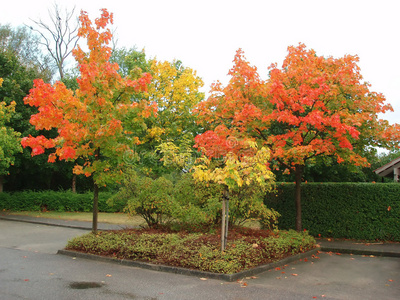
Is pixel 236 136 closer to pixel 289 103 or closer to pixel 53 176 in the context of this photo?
pixel 289 103

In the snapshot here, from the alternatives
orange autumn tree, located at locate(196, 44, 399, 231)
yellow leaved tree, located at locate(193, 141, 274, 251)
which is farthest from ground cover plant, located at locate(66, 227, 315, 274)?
orange autumn tree, located at locate(196, 44, 399, 231)

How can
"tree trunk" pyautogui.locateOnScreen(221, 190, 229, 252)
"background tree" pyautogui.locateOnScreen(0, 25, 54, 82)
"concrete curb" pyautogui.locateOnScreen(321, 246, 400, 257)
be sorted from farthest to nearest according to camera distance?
"background tree" pyautogui.locateOnScreen(0, 25, 54, 82) → "concrete curb" pyautogui.locateOnScreen(321, 246, 400, 257) → "tree trunk" pyautogui.locateOnScreen(221, 190, 229, 252)

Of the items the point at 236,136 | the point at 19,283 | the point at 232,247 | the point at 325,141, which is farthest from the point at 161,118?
the point at 19,283

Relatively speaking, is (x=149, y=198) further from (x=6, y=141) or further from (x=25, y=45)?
(x=25, y=45)

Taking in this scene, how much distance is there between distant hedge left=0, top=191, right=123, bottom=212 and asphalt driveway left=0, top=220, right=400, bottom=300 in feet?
48.9

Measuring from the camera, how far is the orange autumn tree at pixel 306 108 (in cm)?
995

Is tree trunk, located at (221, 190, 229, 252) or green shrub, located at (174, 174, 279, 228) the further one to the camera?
green shrub, located at (174, 174, 279, 228)

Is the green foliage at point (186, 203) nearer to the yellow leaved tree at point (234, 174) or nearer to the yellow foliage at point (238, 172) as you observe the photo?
the yellow leaved tree at point (234, 174)

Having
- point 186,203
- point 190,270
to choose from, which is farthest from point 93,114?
point 190,270

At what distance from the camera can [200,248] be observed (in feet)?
26.5

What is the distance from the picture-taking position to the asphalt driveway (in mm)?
6066

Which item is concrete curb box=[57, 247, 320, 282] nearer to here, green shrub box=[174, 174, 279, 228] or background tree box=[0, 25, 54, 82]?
green shrub box=[174, 174, 279, 228]

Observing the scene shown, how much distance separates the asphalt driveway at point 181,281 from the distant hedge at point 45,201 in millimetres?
14907

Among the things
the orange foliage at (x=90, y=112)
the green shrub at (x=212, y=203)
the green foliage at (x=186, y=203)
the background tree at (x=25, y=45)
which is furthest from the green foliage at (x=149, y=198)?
the background tree at (x=25, y=45)
